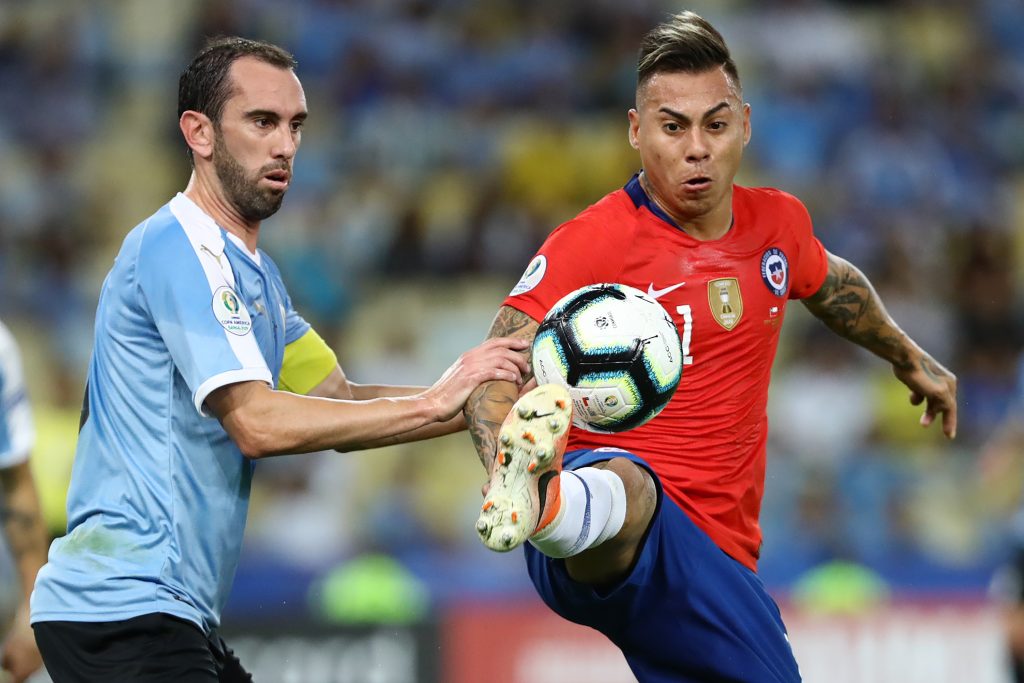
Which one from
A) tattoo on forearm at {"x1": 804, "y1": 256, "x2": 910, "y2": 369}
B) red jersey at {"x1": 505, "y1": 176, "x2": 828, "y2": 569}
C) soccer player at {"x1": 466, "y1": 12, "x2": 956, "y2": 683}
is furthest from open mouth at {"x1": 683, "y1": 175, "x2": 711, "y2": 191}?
tattoo on forearm at {"x1": 804, "y1": 256, "x2": 910, "y2": 369}

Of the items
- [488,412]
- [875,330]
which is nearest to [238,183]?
[488,412]

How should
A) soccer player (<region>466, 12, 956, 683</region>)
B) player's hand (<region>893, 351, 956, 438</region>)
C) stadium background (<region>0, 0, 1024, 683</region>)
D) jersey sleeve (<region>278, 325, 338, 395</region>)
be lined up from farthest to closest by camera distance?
stadium background (<region>0, 0, 1024, 683</region>), player's hand (<region>893, 351, 956, 438</region>), jersey sleeve (<region>278, 325, 338, 395</region>), soccer player (<region>466, 12, 956, 683</region>)

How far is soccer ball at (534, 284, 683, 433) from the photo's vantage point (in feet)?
14.1

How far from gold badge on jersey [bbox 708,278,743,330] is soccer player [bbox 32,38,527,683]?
33.1 inches

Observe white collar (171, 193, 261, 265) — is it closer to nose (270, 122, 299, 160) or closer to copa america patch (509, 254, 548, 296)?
nose (270, 122, 299, 160)

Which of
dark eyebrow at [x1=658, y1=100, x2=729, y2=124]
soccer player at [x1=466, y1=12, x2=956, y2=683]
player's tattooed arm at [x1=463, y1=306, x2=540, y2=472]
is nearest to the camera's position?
player's tattooed arm at [x1=463, y1=306, x2=540, y2=472]

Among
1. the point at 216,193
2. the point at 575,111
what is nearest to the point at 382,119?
the point at 575,111

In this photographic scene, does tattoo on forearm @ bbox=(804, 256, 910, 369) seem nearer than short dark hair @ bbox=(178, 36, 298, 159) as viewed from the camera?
No

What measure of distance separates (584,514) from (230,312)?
1117 millimetres

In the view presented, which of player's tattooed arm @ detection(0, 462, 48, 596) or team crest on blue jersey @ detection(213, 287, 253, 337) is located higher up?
team crest on blue jersey @ detection(213, 287, 253, 337)

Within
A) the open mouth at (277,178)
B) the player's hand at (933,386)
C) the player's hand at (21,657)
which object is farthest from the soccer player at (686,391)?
the player's hand at (21,657)

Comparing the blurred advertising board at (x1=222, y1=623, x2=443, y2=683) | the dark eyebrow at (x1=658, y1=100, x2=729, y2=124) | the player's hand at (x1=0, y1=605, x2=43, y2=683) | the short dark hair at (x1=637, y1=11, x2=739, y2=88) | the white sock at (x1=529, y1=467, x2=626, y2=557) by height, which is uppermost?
the short dark hair at (x1=637, y1=11, x2=739, y2=88)

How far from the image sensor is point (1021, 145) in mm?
13695

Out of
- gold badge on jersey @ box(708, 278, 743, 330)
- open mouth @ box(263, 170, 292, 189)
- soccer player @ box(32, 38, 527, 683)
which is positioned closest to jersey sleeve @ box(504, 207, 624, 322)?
soccer player @ box(32, 38, 527, 683)
